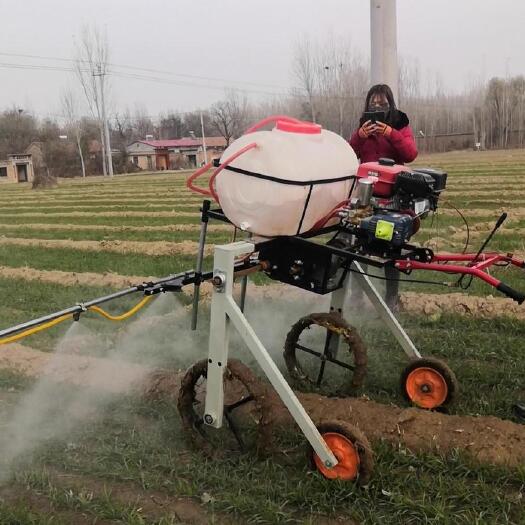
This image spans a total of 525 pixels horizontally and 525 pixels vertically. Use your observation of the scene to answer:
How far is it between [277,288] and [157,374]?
2.41m

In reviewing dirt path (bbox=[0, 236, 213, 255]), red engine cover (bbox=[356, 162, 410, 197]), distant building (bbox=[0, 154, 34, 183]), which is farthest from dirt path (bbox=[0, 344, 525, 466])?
distant building (bbox=[0, 154, 34, 183])

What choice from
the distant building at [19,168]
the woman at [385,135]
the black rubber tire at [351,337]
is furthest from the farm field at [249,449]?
the distant building at [19,168]

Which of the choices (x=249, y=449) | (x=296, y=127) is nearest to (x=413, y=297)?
(x=249, y=449)

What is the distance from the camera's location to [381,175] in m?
3.04

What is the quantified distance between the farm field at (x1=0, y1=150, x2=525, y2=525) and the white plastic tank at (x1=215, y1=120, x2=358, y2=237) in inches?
46.1

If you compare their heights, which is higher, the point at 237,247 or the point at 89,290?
the point at 237,247

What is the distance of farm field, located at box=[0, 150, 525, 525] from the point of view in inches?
106

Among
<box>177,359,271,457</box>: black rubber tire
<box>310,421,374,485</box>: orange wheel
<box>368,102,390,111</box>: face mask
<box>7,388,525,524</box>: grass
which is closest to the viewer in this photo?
<box>7,388,525,524</box>: grass

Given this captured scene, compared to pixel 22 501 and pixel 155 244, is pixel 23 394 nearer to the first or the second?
pixel 22 501

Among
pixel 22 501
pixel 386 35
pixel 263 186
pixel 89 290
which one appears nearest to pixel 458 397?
pixel 263 186

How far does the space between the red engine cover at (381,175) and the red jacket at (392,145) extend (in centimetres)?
90

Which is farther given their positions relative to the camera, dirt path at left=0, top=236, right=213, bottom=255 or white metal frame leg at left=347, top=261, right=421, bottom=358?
dirt path at left=0, top=236, right=213, bottom=255

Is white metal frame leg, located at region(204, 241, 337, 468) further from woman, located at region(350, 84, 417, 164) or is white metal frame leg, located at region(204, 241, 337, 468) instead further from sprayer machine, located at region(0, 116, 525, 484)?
woman, located at region(350, 84, 417, 164)

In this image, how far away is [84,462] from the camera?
312 cm
